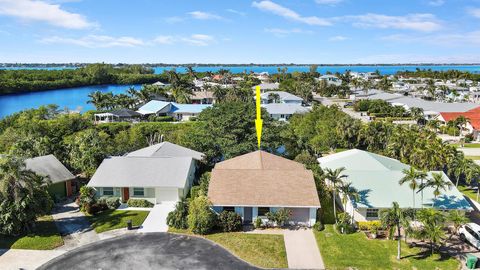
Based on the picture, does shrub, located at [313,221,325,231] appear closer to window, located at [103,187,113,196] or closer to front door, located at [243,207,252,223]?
front door, located at [243,207,252,223]

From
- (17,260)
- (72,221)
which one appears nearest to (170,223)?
(72,221)

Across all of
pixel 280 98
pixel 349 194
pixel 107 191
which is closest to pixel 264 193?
pixel 349 194

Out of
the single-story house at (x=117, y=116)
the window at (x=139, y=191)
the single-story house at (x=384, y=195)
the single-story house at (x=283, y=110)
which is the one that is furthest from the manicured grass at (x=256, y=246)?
the single-story house at (x=283, y=110)

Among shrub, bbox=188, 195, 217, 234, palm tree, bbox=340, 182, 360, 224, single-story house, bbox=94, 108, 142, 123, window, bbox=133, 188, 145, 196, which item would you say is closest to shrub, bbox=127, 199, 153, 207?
window, bbox=133, 188, 145, 196

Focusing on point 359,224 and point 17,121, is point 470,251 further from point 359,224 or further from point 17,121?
point 17,121

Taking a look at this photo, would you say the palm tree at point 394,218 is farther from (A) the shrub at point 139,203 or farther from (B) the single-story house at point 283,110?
(B) the single-story house at point 283,110

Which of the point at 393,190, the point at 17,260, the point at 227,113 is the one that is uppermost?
the point at 227,113

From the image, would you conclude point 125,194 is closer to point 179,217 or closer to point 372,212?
point 179,217
